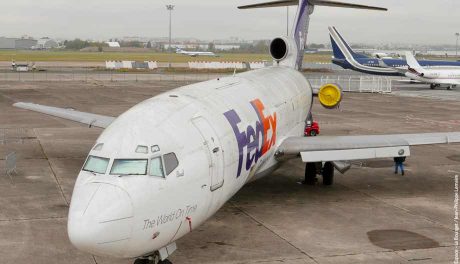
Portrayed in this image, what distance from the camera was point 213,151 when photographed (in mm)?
11961

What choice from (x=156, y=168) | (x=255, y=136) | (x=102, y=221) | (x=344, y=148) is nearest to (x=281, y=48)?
(x=344, y=148)

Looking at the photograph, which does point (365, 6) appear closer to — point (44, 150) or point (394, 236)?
point (394, 236)

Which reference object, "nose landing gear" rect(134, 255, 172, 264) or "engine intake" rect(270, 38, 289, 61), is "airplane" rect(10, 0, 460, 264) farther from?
"engine intake" rect(270, 38, 289, 61)

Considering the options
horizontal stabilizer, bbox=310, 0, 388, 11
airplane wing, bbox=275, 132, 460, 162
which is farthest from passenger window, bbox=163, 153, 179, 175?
horizontal stabilizer, bbox=310, 0, 388, 11

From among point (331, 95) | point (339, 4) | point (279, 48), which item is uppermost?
point (339, 4)

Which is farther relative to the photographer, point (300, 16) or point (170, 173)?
point (300, 16)

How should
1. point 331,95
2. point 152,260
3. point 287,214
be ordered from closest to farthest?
point 152,260 → point 287,214 → point 331,95

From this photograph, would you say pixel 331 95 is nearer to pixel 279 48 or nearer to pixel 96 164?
pixel 279 48

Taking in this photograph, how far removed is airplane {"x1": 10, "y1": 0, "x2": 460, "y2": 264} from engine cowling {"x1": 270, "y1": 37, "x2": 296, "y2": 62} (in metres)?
6.97

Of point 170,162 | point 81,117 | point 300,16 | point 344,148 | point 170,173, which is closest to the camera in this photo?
point 170,173

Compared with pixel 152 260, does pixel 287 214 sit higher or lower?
lower

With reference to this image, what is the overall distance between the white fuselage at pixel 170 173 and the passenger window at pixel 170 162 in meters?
0.06

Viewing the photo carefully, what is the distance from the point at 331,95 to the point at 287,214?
768cm

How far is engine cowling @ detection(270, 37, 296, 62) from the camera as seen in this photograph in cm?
2517
